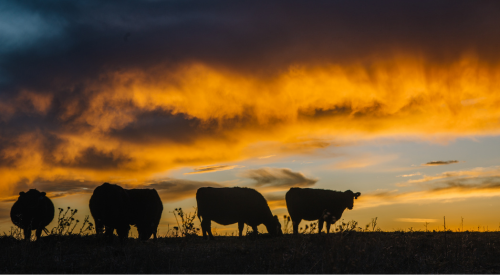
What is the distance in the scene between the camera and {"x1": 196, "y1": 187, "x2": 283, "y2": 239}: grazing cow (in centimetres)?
2200

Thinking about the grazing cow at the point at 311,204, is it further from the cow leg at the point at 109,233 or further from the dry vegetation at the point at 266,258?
the cow leg at the point at 109,233

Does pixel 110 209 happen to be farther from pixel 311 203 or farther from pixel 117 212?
pixel 311 203

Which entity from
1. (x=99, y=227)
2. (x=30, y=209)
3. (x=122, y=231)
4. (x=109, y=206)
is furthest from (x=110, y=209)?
(x=30, y=209)

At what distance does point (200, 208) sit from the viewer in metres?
22.9

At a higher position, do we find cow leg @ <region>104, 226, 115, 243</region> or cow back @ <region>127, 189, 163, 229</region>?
cow back @ <region>127, 189, 163, 229</region>

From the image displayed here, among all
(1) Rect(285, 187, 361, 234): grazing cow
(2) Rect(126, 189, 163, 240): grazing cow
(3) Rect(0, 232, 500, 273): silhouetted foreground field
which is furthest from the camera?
(1) Rect(285, 187, 361, 234): grazing cow

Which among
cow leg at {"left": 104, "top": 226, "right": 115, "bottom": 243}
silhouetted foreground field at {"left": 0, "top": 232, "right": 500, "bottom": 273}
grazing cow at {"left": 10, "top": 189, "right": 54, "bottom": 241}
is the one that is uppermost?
grazing cow at {"left": 10, "top": 189, "right": 54, "bottom": 241}

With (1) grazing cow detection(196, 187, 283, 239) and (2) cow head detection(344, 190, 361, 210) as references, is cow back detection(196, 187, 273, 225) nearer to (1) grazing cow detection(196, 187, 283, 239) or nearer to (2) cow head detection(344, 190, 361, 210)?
(1) grazing cow detection(196, 187, 283, 239)

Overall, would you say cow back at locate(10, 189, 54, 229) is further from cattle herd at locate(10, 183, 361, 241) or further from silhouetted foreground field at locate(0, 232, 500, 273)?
A: silhouetted foreground field at locate(0, 232, 500, 273)

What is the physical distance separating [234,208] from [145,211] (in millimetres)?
5556

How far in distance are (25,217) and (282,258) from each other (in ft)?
46.1

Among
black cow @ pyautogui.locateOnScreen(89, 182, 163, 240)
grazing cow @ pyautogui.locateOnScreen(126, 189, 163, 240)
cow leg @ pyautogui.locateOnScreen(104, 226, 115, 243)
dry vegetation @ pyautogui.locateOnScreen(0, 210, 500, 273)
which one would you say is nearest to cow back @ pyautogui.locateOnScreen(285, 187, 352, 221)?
grazing cow @ pyautogui.locateOnScreen(126, 189, 163, 240)

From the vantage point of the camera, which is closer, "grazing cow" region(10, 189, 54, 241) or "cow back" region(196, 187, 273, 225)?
"grazing cow" region(10, 189, 54, 241)

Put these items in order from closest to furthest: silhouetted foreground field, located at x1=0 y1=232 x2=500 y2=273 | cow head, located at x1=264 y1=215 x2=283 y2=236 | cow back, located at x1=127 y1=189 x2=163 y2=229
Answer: silhouetted foreground field, located at x1=0 y1=232 x2=500 y2=273 → cow back, located at x1=127 y1=189 x2=163 y2=229 → cow head, located at x1=264 y1=215 x2=283 y2=236
